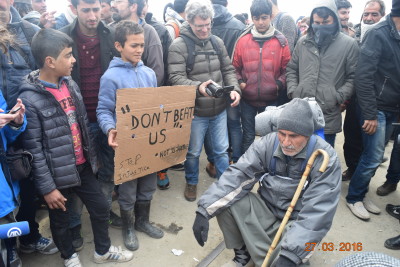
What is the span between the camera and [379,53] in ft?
10.1

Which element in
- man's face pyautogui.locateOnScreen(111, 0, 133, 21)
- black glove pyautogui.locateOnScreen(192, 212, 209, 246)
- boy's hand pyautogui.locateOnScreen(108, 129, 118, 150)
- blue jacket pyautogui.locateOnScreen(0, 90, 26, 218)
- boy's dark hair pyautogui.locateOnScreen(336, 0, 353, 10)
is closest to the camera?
blue jacket pyautogui.locateOnScreen(0, 90, 26, 218)

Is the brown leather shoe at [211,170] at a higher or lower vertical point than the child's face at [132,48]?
lower

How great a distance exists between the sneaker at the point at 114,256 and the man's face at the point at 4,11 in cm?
211

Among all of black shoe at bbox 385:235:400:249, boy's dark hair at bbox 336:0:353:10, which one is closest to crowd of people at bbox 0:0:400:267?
black shoe at bbox 385:235:400:249

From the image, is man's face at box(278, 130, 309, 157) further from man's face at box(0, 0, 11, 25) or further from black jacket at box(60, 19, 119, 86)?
man's face at box(0, 0, 11, 25)

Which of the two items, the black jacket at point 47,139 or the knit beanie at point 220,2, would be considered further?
the knit beanie at point 220,2

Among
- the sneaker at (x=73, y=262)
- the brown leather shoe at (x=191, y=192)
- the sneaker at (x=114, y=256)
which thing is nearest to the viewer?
the sneaker at (x=73, y=262)

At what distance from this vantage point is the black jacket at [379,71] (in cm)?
306

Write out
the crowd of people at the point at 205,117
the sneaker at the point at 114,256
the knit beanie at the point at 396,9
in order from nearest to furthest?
the crowd of people at the point at 205,117
the sneaker at the point at 114,256
the knit beanie at the point at 396,9

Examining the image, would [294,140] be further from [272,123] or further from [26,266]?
[26,266]

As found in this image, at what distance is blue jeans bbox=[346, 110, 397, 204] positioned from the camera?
327 centimetres

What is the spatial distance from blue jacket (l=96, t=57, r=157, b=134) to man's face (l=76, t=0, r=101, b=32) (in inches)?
20.6

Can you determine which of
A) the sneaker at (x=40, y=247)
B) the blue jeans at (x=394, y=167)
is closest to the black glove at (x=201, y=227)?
the sneaker at (x=40, y=247)

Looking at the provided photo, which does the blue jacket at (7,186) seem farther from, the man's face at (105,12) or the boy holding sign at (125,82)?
the man's face at (105,12)
